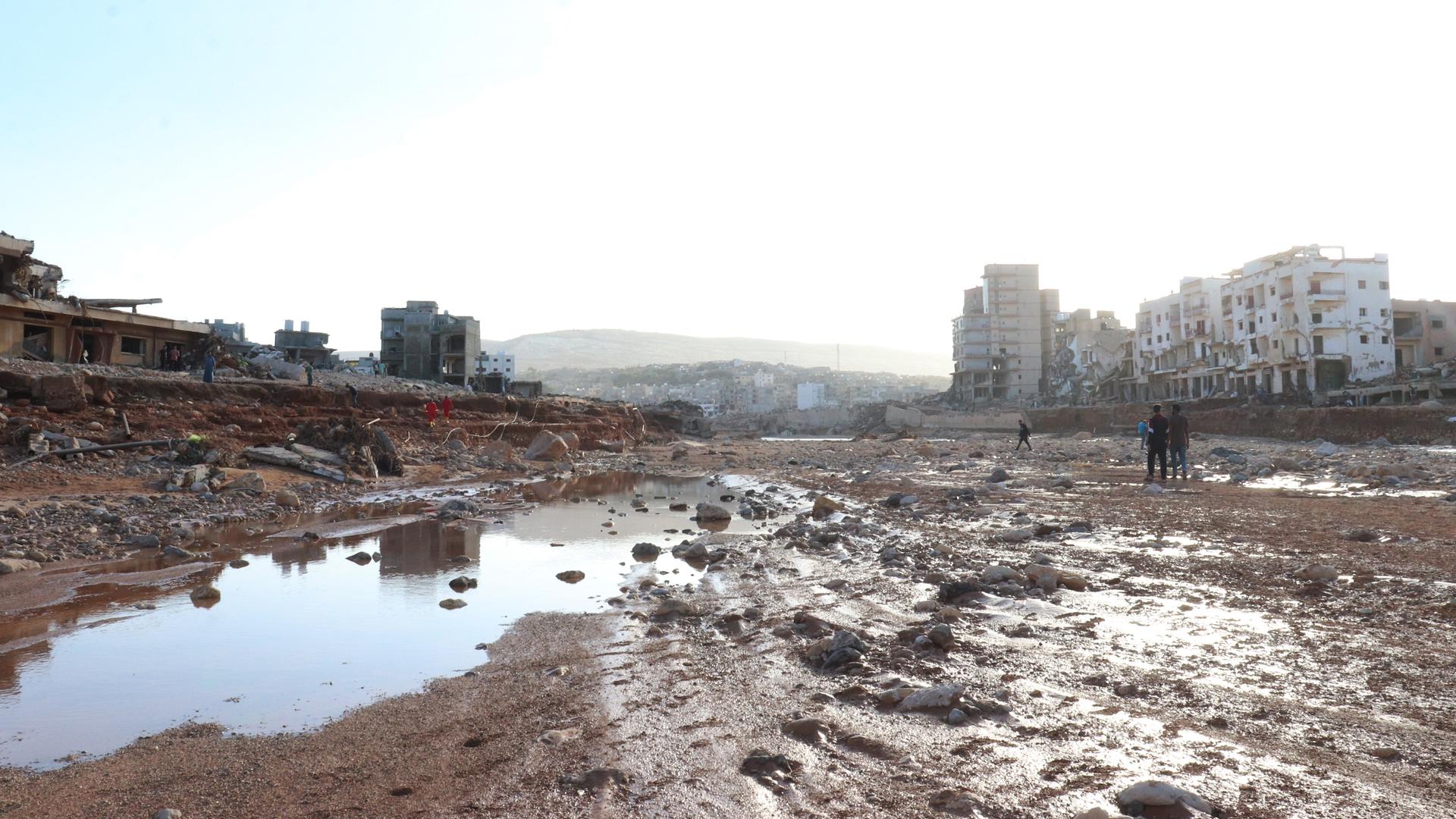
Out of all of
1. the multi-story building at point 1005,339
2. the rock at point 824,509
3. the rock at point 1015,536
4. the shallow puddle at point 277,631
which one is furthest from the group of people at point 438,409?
the multi-story building at point 1005,339

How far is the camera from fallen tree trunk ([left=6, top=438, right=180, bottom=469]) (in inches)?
631

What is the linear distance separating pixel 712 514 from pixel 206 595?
26.5 feet

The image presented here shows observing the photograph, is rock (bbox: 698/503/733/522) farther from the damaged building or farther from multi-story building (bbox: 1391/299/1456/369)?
multi-story building (bbox: 1391/299/1456/369)

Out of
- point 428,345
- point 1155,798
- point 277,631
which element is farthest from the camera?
point 428,345

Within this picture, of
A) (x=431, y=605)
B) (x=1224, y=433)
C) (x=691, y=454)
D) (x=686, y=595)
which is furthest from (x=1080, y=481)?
(x=1224, y=433)

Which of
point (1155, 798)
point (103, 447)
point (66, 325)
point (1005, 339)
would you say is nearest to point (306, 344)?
point (66, 325)

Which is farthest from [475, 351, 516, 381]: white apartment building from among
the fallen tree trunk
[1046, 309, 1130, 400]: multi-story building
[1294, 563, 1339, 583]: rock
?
[1294, 563, 1339, 583]: rock

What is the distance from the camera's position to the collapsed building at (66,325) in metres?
29.2

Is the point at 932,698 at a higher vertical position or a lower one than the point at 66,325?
lower

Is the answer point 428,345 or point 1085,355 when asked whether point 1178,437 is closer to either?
point 428,345

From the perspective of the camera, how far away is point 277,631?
23.3ft

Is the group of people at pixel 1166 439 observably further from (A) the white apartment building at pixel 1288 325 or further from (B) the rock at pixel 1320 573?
(A) the white apartment building at pixel 1288 325

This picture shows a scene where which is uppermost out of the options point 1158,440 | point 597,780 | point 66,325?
point 66,325

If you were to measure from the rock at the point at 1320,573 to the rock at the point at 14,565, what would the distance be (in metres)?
13.0
